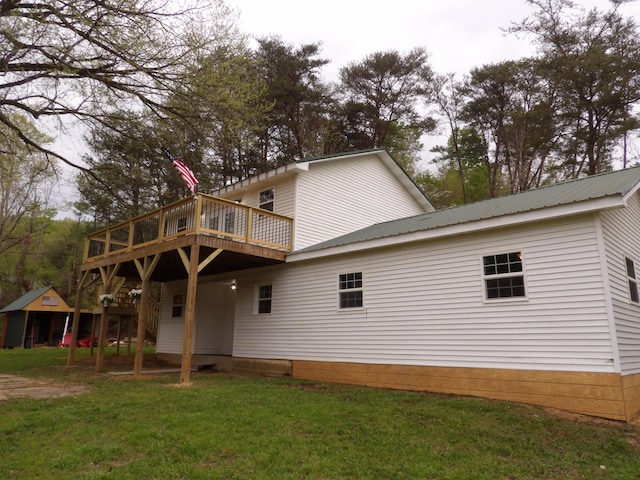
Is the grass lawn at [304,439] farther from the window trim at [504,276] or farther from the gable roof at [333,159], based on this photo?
the gable roof at [333,159]

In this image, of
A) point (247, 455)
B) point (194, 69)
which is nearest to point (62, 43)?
point (194, 69)

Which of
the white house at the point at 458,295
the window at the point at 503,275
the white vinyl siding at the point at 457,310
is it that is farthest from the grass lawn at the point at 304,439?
the window at the point at 503,275

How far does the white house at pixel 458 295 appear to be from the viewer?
6.97m

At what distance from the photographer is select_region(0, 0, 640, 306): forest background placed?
10000 mm

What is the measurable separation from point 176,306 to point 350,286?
9.21 metres

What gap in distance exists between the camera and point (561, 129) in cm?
2125

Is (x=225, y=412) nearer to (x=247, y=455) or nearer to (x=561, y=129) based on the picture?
(x=247, y=455)

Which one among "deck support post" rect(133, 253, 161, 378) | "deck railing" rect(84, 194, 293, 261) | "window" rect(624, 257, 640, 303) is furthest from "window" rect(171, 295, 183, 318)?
"window" rect(624, 257, 640, 303)

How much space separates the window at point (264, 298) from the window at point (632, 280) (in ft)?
29.5

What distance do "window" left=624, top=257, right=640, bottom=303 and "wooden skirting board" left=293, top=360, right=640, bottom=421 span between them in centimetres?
171

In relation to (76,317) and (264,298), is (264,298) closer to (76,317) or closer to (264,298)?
(264,298)

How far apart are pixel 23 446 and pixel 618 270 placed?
31.3 feet

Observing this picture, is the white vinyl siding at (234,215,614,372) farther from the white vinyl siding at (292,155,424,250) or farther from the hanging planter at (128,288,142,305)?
the hanging planter at (128,288,142,305)

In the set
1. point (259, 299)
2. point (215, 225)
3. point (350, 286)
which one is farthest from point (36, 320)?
point (350, 286)
